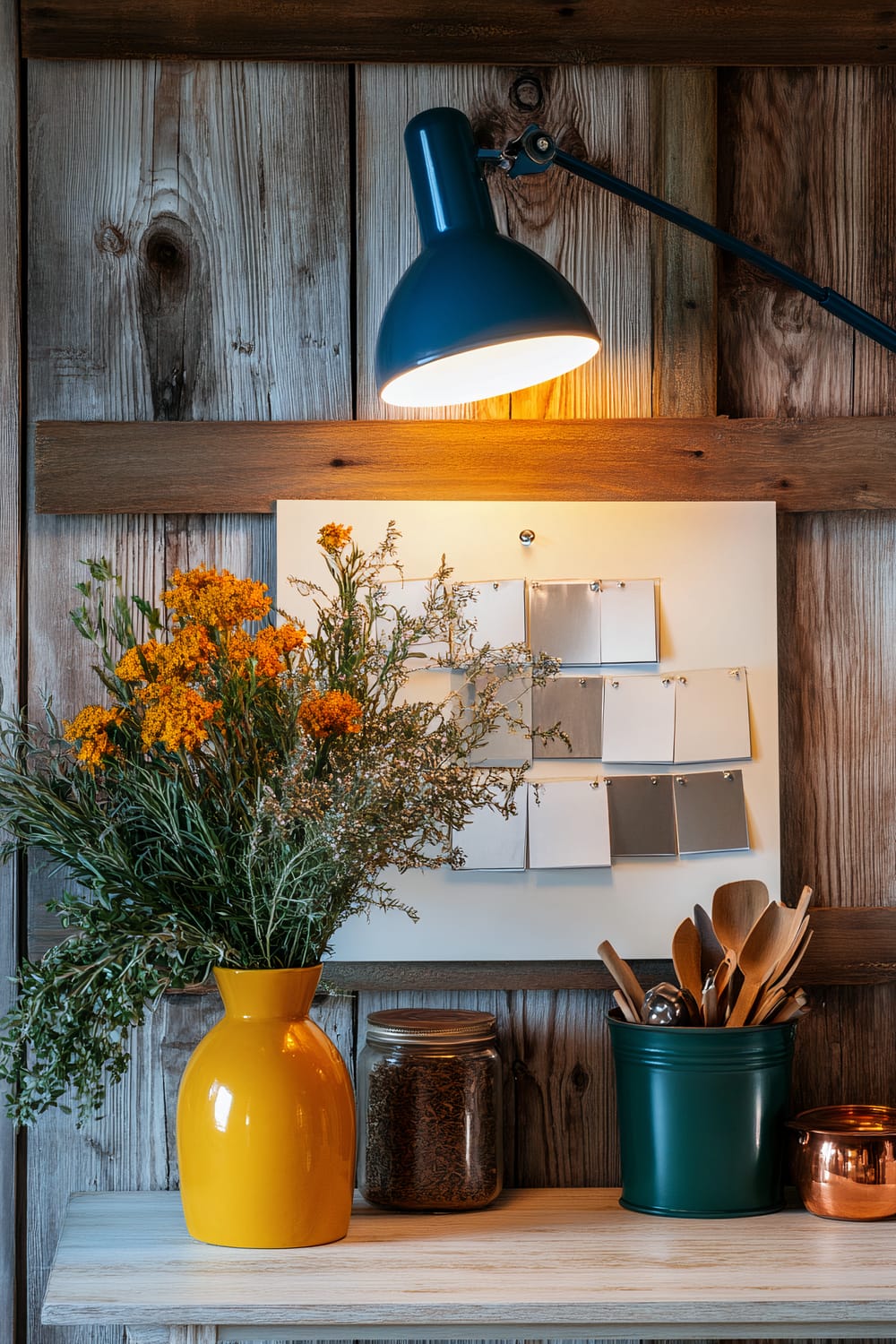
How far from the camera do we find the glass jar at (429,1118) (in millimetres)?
1240

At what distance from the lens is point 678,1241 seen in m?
1.16

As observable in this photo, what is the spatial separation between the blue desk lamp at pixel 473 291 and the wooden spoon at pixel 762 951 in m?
0.61

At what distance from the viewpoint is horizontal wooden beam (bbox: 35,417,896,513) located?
1.41 m

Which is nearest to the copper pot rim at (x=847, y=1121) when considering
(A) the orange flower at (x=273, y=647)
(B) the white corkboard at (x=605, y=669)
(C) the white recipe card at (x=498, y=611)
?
(B) the white corkboard at (x=605, y=669)

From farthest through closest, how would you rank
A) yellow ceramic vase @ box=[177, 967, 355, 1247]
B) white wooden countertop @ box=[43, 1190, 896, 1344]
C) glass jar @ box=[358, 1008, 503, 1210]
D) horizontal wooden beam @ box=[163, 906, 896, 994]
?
horizontal wooden beam @ box=[163, 906, 896, 994]
glass jar @ box=[358, 1008, 503, 1210]
yellow ceramic vase @ box=[177, 967, 355, 1247]
white wooden countertop @ box=[43, 1190, 896, 1344]

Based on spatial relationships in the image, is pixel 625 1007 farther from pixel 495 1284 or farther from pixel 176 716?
pixel 176 716

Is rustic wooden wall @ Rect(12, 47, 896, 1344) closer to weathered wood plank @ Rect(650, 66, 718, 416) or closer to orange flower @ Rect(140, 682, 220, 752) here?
weathered wood plank @ Rect(650, 66, 718, 416)

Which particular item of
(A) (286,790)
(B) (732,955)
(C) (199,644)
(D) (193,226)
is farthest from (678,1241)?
(D) (193,226)

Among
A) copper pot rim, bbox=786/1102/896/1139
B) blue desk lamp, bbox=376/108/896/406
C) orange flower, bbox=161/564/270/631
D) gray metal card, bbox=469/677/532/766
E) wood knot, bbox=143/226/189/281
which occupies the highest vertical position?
wood knot, bbox=143/226/189/281

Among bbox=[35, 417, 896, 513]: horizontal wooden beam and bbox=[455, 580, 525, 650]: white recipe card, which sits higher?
bbox=[35, 417, 896, 513]: horizontal wooden beam

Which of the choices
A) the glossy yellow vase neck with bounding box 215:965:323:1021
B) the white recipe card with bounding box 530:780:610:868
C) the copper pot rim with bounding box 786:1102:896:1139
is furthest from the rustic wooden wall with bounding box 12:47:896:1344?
the glossy yellow vase neck with bounding box 215:965:323:1021

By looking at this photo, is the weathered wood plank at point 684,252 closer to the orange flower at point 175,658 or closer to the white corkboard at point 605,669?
the white corkboard at point 605,669

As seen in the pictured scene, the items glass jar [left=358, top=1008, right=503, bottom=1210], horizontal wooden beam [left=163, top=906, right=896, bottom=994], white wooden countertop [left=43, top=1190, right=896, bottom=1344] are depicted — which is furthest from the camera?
horizontal wooden beam [left=163, top=906, right=896, bottom=994]

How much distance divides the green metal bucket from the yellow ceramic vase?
307 mm
